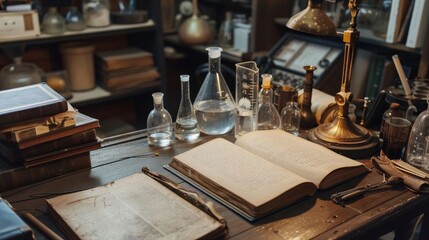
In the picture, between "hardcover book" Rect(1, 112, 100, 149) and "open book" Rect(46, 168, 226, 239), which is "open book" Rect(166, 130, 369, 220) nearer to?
"open book" Rect(46, 168, 226, 239)

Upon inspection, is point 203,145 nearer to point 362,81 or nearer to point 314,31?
point 314,31

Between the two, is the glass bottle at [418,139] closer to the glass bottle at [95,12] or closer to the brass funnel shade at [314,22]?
the brass funnel shade at [314,22]

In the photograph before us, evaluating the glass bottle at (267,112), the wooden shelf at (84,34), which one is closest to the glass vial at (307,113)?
the glass bottle at (267,112)

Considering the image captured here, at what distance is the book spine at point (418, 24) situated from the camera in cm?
172

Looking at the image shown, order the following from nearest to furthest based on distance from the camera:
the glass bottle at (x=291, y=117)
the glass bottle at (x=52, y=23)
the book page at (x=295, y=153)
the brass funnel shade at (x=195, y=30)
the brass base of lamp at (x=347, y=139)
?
the book page at (x=295, y=153)
the brass base of lamp at (x=347, y=139)
the glass bottle at (x=291, y=117)
the glass bottle at (x=52, y=23)
the brass funnel shade at (x=195, y=30)

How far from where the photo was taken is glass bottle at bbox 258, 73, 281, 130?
136 cm

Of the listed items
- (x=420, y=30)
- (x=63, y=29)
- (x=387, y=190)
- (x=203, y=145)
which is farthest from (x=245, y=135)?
(x=63, y=29)

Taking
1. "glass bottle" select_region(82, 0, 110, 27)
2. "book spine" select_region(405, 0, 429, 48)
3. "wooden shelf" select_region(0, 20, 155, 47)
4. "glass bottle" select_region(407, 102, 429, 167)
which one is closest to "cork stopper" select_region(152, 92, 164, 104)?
"glass bottle" select_region(407, 102, 429, 167)

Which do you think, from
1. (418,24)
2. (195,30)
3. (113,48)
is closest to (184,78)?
(418,24)

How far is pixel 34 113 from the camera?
113cm

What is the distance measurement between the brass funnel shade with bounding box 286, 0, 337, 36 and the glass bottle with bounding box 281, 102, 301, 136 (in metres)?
0.27

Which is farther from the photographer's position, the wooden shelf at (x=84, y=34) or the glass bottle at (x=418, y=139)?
the wooden shelf at (x=84, y=34)

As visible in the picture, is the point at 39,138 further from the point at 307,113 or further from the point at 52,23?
the point at 52,23

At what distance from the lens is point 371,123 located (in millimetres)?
1515
